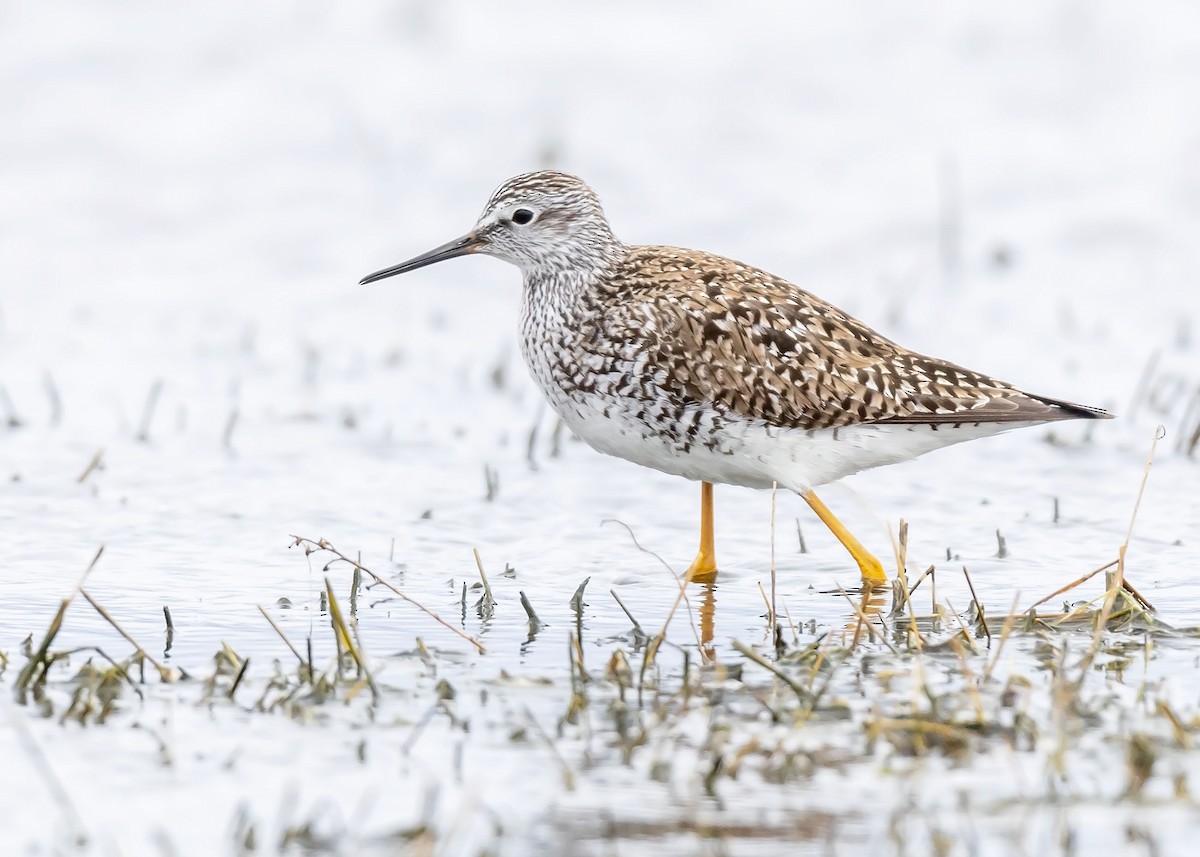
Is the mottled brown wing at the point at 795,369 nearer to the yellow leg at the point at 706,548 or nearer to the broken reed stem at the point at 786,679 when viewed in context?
the yellow leg at the point at 706,548

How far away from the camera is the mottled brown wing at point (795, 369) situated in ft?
26.5

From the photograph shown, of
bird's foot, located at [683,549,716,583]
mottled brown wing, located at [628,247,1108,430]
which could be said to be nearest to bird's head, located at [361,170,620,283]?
mottled brown wing, located at [628,247,1108,430]

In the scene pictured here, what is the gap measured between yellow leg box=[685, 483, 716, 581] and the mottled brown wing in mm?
720

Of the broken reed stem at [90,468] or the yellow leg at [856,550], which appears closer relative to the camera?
the yellow leg at [856,550]

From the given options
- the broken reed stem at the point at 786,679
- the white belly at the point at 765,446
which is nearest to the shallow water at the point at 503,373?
the broken reed stem at the point at 786,679

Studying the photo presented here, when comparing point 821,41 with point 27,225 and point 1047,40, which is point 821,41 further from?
point 27,225

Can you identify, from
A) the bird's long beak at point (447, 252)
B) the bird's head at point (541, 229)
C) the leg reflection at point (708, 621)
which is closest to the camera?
the leg reflection at point (708, 621)

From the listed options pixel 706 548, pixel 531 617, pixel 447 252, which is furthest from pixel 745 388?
pixel 447 252

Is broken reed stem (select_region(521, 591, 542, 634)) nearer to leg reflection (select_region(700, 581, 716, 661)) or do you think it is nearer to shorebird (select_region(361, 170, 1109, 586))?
leg reflection (select_region(700, 581, 716, 661))

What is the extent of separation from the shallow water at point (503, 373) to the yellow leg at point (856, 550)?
25 centimetres

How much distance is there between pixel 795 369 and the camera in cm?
814

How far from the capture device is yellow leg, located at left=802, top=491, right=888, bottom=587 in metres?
8.21

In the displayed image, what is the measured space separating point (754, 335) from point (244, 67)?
35.3 feet

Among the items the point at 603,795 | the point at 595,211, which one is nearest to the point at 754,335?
the point at 595,211
